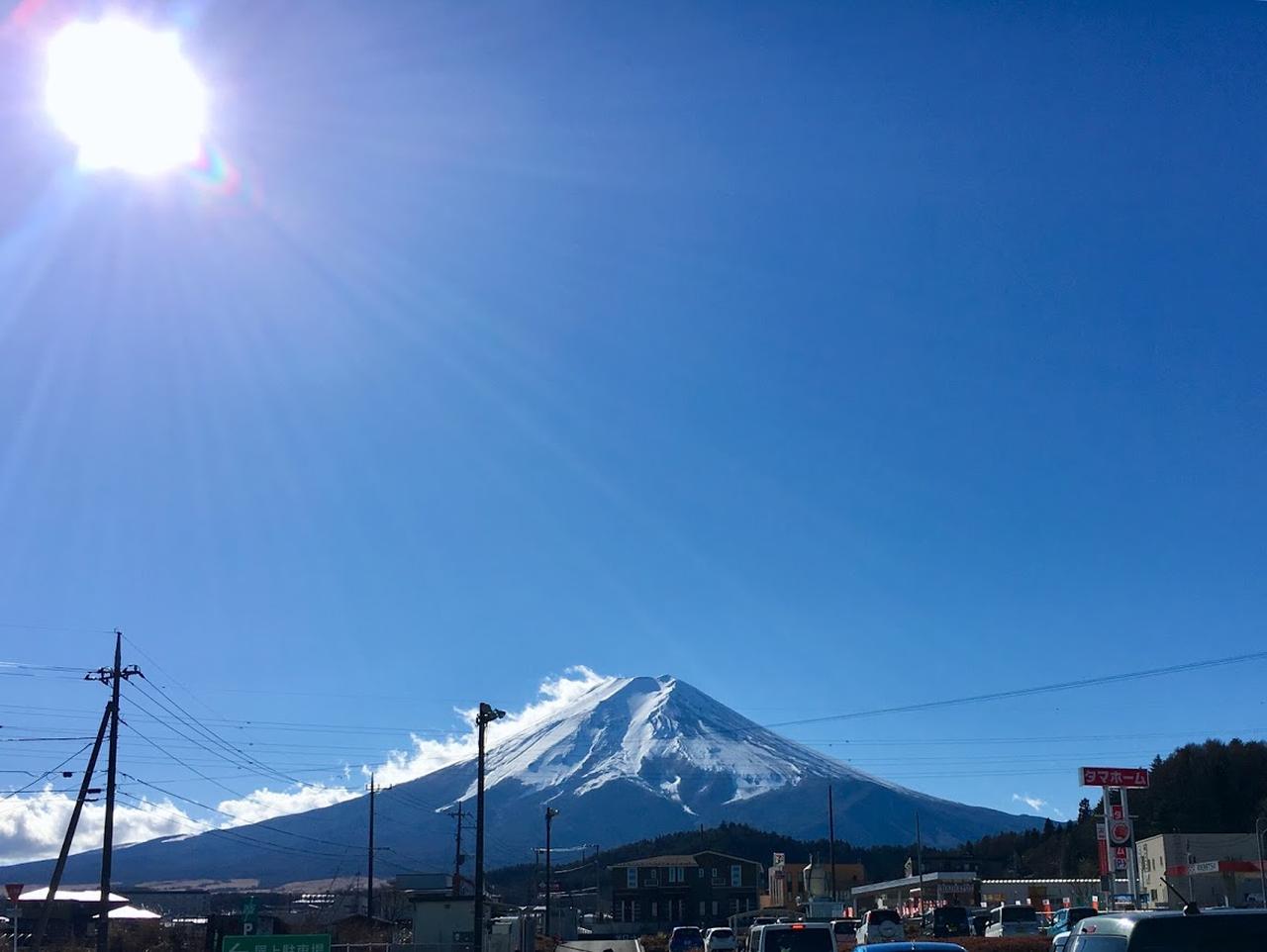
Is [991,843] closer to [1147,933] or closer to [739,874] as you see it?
[739,874]

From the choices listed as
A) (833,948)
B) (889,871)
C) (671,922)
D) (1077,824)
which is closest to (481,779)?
(833,948)

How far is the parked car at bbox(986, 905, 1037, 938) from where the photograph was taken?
4266 centimetres

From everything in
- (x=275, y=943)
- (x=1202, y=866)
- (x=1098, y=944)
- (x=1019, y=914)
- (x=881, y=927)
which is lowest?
(x=1019, y=914)

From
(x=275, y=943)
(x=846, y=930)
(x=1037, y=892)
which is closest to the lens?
(x=275, y=943)

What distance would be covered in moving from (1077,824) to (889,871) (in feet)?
106

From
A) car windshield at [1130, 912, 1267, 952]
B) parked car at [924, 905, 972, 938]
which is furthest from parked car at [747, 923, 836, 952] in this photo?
parked car at [924, 905, 972, 938]

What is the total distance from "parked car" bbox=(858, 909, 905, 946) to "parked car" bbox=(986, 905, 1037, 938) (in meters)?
5.26

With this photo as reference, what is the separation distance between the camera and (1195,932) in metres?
10.7

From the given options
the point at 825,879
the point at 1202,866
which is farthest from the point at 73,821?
the point at 825,879

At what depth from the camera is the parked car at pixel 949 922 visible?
157 ft

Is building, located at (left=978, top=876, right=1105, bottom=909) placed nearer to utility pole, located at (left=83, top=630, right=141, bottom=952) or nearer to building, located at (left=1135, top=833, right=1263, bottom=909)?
building, located at (left=1135, top=833, right=1263, bottom=909)

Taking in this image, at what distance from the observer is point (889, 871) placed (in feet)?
455

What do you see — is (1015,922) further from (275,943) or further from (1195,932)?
(1195,932)

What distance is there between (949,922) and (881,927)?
37.4 feet
